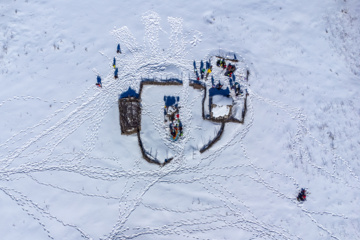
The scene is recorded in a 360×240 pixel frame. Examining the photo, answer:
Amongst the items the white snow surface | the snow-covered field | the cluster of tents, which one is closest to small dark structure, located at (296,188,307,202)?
the snow-covered field

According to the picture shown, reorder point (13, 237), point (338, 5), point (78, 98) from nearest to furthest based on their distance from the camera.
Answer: point (13, 237)
point (78, 98)
point (338, 5)

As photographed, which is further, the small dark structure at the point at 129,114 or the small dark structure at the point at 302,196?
the small dark structure at the point at 302,196

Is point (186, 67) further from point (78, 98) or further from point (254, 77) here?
point (78, 98)

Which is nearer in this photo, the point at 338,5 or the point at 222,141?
the point at 222,141

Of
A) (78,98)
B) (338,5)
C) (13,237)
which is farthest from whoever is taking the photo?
(338,5)

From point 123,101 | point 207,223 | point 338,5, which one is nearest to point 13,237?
point 123,101

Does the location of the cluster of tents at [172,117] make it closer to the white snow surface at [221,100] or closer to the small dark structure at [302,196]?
the white snow surface at [221,100]

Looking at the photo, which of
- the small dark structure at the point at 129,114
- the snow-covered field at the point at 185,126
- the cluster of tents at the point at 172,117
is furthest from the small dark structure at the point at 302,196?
the small dark structure at the point at 129,114

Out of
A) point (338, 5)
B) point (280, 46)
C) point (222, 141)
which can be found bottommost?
point (222, 141)
